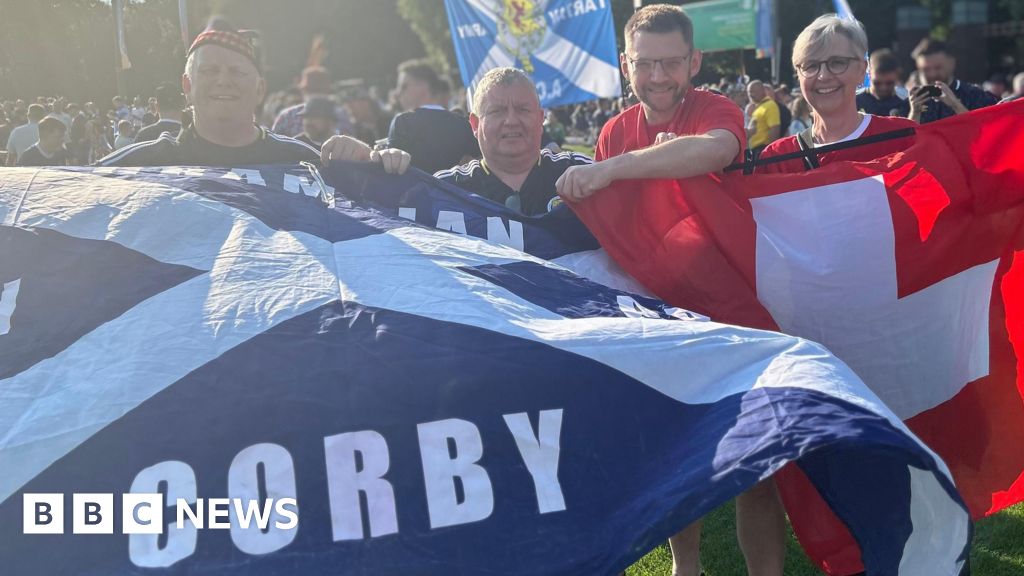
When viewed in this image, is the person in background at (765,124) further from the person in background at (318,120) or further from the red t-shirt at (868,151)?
the red t-shirt at (868,151)

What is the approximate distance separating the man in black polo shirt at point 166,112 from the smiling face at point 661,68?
246cm

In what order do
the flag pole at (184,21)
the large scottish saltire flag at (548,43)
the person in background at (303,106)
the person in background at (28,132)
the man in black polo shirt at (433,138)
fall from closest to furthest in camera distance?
the flag pole at (184,21)
the person in background at (28,132)
the man in black polo shirt at (433,138)
the large scottish saltire flag at (548,43)
the person in background at (303,106)

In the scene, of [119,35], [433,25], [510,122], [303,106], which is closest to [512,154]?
[510,122]

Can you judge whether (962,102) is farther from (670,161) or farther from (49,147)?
(49,147)

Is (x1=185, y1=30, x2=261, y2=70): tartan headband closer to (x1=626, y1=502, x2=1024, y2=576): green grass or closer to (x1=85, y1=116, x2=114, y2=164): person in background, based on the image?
(x1=85, y1=116, x2=114, y2=164): person in background

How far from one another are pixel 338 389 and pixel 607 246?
1.20m

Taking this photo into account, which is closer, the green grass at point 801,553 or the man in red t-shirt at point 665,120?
the man in red t-shirt at point 665,120

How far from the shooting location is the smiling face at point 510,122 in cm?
339

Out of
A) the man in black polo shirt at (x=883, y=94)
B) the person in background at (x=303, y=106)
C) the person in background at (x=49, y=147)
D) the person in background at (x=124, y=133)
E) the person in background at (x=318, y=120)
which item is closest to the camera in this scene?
the person in background at (x=49, y=147)

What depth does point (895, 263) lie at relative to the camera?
122 inches

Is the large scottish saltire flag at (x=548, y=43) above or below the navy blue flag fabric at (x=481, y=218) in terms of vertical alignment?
above

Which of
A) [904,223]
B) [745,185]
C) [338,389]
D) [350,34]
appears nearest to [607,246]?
[745,185]

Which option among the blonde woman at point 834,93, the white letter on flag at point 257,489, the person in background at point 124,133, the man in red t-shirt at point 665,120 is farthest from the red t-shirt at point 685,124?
the person in background at point 124,133

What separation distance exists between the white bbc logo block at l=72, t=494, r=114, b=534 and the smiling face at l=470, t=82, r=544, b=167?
175cm
